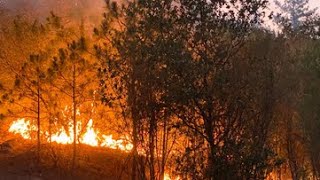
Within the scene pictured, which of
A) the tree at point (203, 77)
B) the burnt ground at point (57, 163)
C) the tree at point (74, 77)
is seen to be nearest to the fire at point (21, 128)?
the burnt ground at point (57, 163)

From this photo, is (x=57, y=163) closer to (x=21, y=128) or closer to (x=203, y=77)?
(x=21, y=128)

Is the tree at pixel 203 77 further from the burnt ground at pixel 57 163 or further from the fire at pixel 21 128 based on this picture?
the fire at pixel 21 128

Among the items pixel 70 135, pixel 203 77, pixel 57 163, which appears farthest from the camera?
pixel 70 135

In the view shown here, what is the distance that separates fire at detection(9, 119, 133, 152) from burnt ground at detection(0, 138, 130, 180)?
32 cm

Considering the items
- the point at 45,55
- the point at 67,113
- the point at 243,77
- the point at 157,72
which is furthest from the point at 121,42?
the point at 67,113

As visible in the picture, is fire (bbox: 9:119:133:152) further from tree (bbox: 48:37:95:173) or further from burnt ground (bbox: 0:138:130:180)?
tree (bbox: 48:37:95:173)

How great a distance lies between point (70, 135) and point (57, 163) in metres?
1.62

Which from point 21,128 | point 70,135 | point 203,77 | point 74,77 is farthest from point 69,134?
point 203,77

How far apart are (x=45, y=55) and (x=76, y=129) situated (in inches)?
155

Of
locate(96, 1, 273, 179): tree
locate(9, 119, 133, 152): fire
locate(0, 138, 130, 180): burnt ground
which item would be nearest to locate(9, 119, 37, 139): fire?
locate(9, 119, 133, 152): fire

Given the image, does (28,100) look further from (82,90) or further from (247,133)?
(247,133)

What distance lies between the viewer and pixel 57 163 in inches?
811

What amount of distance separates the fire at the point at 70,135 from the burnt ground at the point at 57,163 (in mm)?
321

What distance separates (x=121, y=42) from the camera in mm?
13812
